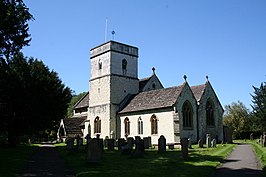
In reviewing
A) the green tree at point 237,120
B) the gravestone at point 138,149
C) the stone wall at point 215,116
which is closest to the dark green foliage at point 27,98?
the gravestone at point 138,149

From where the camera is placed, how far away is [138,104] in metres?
39.8

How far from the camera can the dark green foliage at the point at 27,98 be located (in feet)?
113

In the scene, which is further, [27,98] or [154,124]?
[154,124]

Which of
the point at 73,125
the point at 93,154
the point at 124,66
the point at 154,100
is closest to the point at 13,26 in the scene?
the point at 93,154

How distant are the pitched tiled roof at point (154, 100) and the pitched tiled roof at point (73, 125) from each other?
1213cm

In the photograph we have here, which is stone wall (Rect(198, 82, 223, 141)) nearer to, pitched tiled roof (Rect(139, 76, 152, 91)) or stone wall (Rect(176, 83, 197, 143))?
stone wall (Rect(176, 83, 197, 143))

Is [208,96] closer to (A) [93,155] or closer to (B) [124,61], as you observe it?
(B) [124,61]

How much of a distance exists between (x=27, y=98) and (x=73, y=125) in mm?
16499

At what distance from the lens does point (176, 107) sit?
1364 inches

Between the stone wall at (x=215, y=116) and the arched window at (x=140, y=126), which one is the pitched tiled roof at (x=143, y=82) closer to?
the arched window at (x=140, y=126)

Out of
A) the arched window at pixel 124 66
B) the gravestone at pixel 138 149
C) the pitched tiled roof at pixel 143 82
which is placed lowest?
the gravestone at pixel 138 149

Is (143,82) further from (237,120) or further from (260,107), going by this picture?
(237,120)

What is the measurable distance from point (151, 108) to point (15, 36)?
767 inches

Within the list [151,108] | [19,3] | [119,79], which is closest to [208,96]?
[151,108]
